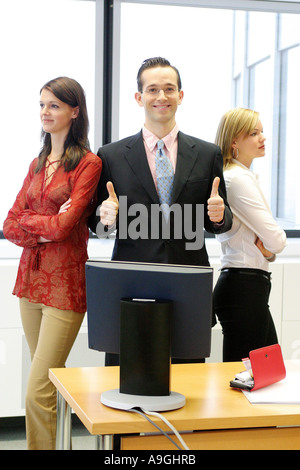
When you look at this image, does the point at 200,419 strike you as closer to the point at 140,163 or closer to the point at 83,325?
the point at 140,163

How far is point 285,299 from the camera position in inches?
153

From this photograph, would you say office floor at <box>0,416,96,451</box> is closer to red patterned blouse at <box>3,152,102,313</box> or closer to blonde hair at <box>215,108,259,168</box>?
red patterned blouse at <box>3,152,102,313</box>

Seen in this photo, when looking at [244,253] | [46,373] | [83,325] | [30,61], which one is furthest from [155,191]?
[30,61]

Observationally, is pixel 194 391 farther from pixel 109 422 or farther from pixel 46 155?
pixel 46 155

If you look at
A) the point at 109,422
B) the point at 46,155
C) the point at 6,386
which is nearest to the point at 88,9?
the point at 46,155

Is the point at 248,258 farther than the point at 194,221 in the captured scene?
Yes

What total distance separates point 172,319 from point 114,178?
1021 millimetres

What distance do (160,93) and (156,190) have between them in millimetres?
389

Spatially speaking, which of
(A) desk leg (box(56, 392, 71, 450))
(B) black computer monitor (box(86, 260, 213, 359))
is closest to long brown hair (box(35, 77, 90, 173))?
(B) black computer monitor (box(86, 260, 213, 359))

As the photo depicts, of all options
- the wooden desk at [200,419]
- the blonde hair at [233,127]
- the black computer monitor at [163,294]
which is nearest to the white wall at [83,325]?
the blonde hair at [233,127]

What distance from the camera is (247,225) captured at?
280 centimetres

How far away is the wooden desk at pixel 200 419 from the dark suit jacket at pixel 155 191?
0.69m

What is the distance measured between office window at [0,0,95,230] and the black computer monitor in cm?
231

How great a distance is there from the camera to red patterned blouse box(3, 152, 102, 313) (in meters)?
2.60
